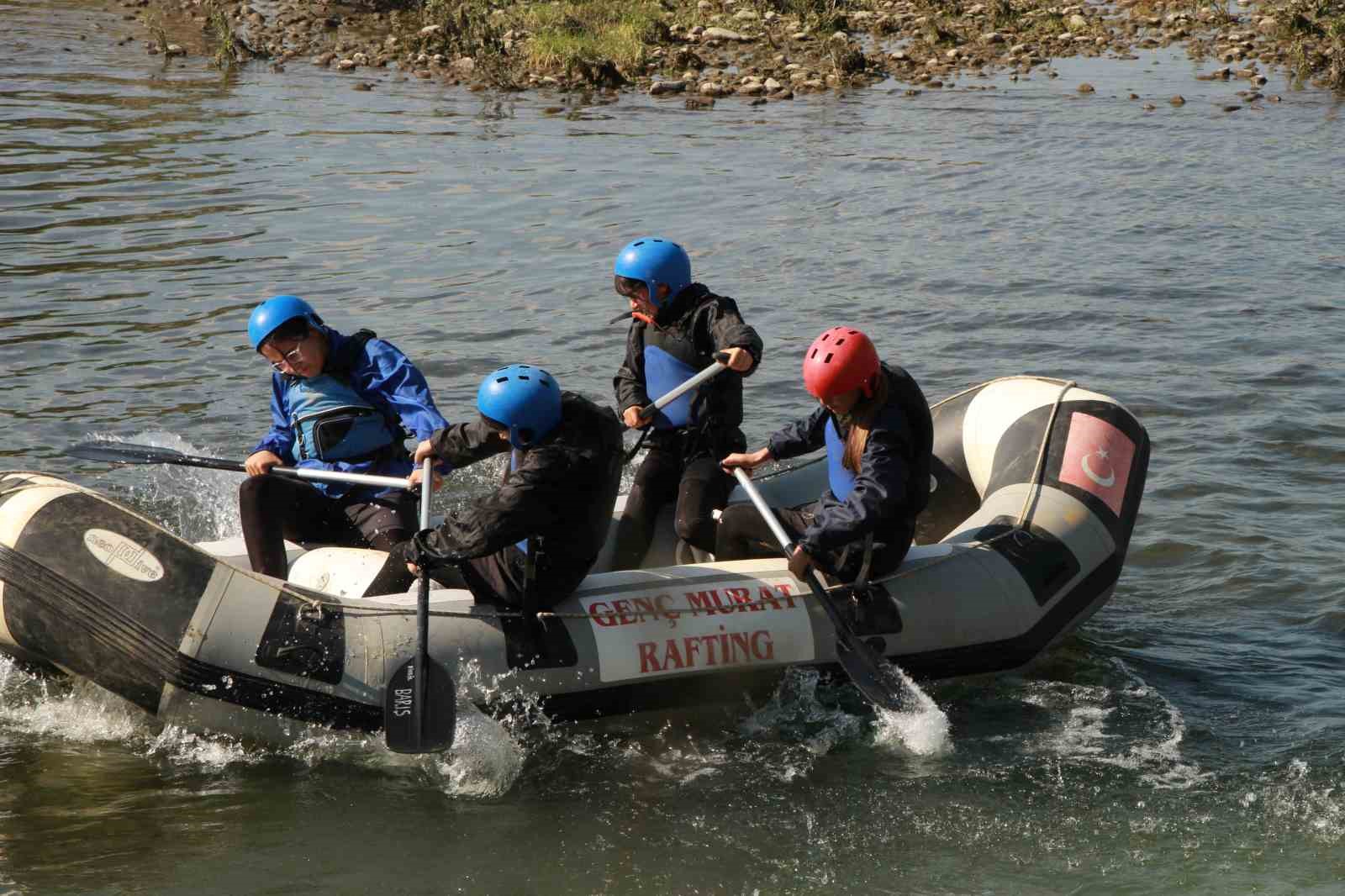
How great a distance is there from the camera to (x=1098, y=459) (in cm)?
650

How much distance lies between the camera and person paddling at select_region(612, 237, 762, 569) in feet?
20.8

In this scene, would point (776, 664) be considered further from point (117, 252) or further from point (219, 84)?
point (219, 84)

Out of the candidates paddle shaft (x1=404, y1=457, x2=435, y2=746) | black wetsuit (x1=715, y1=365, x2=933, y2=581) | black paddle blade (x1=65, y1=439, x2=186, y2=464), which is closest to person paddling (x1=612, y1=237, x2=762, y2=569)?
black wetsuit (x1=715, y1=365, x2=933, y2=581)

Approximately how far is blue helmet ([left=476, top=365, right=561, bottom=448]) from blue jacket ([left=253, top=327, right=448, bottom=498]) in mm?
924

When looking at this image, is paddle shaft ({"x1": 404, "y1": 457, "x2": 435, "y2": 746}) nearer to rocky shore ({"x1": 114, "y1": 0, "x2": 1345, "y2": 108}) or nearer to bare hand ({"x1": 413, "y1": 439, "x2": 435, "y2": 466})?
bare hand ({"x1": 413, "y1": 439, "x2": 435, "y2": 466})

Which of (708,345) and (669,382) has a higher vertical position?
(708,345)

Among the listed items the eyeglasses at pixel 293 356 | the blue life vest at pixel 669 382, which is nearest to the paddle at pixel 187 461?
the eyeglasses at pixel 293 356

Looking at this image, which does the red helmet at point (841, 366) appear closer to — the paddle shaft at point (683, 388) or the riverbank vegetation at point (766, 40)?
the paddle shaft at point (683, 388)

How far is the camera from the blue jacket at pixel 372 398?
611cm

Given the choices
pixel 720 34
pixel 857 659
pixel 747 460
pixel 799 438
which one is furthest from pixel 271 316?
pixel 720 34

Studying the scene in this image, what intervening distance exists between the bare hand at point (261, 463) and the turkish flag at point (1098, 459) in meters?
3.29

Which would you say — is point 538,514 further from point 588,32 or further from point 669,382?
point 588,32

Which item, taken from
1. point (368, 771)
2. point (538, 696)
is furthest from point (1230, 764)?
point (368, 771)

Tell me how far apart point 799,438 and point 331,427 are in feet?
6.27
